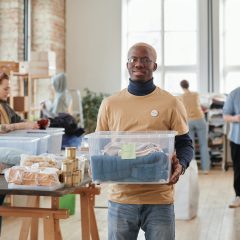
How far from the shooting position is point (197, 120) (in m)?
8.55

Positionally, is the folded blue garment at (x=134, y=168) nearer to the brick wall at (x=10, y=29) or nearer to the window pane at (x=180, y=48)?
the brick wall at (x=10, y=29)

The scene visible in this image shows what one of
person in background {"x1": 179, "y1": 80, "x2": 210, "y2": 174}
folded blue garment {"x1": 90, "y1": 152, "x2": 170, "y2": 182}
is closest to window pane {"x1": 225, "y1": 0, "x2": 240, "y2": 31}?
person in background {"x1": 179, "y1": 80, "x2": 210, "y2": 174}

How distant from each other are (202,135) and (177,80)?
2079 millimetres

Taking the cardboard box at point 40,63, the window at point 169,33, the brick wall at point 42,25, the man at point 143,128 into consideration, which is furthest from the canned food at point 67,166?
the window at point 169,33

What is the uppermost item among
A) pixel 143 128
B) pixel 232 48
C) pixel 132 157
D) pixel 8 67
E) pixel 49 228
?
pixel 232 48

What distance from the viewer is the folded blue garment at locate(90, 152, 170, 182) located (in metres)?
2.30

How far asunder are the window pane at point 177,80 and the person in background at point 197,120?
5.68 ft

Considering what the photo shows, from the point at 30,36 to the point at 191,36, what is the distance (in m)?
3.07

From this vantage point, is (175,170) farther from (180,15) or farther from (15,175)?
(180,15)

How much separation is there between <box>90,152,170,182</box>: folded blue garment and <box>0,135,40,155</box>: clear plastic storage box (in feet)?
4.53

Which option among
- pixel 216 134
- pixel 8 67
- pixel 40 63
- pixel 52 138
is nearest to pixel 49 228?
pixel 52 138

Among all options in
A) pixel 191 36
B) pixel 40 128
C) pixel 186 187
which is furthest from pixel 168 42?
pixel 40 128

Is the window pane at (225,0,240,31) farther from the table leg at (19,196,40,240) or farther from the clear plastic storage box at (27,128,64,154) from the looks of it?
the table leg at (19,196,40,240)

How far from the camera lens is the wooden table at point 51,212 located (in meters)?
2.77
